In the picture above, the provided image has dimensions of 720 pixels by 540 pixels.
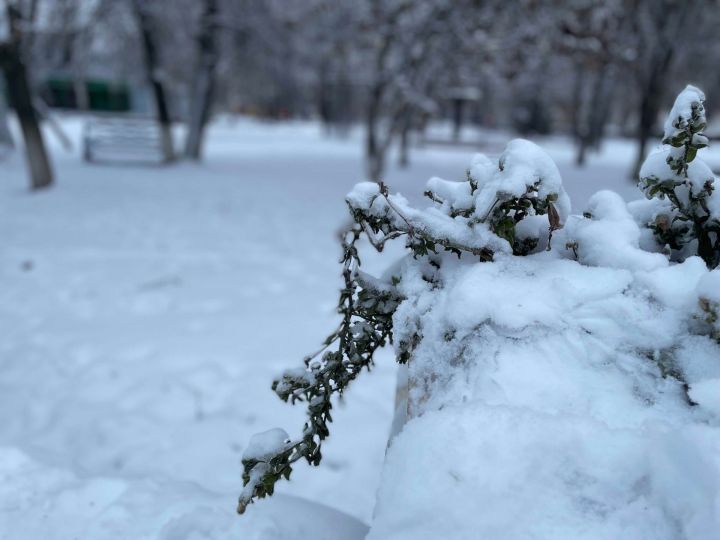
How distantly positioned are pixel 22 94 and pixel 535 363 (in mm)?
10239

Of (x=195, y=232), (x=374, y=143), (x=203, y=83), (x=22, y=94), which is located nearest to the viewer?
(x=195, y=232)

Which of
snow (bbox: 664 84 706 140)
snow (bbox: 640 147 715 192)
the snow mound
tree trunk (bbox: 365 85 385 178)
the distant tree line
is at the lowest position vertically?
the snow mound

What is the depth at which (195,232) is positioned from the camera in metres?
7.40

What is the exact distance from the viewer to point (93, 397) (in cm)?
342

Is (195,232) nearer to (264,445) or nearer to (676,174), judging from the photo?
(264,445)

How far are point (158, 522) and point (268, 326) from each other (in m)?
2.87

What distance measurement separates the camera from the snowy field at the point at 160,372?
1740 millimetres

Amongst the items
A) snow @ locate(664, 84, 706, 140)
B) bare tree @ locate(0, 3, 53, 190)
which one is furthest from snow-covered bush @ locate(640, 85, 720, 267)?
bare tree @ locate(0, 3, 53, 190)

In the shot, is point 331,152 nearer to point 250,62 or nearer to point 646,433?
point 250,62

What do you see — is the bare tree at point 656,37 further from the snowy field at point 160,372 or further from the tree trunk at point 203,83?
the tree trunk at point 203,83

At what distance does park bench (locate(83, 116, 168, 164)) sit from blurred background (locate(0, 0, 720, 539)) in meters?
0.05

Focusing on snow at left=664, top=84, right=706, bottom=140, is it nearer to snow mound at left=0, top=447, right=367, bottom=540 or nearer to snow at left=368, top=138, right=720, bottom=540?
snow at left=368, top=138, right=720, bottom=540

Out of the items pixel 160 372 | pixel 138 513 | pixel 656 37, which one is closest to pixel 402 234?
pixel 138 513

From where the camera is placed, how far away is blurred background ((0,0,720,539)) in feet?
9.46
